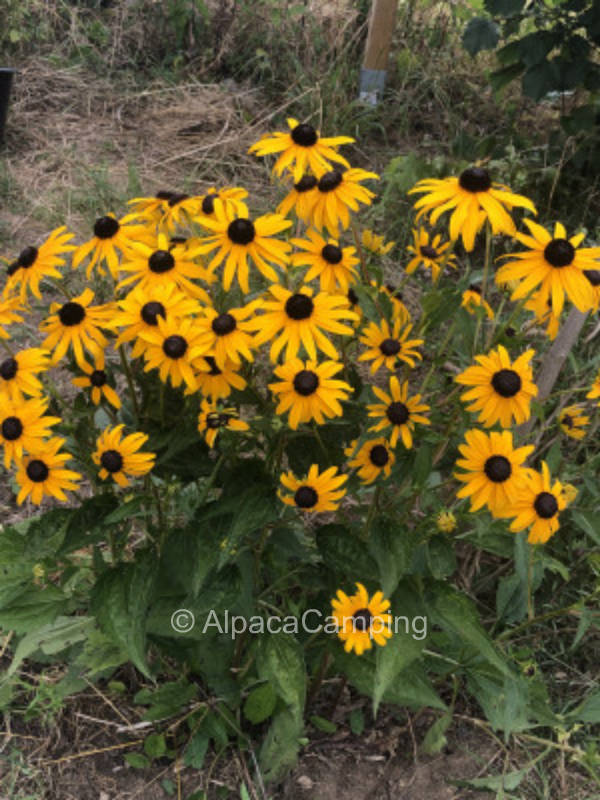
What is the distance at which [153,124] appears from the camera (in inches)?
161

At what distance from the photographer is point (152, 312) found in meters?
1.14

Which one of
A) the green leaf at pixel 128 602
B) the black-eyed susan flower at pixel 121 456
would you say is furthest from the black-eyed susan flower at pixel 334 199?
the green leaf at pixel 128 602

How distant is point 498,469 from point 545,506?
12 cm

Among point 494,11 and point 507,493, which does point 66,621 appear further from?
point 494,11

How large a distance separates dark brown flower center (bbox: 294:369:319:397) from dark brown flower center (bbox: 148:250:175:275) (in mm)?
258

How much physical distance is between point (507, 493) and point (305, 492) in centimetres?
30

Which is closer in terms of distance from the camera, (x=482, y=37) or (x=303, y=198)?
(x=303, y=198)

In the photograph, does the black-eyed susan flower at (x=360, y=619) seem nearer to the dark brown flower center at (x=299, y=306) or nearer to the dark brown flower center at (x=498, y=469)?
the dark brown flower center at (x=498, y=469)

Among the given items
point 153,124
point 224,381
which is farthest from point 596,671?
point 153,124

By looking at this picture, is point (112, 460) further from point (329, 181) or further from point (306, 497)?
point (329, 181)

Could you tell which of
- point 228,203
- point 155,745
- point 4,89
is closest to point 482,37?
point 4,89

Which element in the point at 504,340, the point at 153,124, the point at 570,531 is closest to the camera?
the point at 504,340

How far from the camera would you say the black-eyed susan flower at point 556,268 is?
1.13 m

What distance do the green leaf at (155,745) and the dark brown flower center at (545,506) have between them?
36.3 inches
